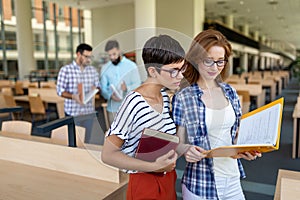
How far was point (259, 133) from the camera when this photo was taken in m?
0.98

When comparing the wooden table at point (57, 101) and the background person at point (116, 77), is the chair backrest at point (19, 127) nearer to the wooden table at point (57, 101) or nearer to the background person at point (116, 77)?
the background person at point (116, 77)

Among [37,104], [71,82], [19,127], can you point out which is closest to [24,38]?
[37,104]

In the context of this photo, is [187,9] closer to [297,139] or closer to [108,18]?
[108,18]

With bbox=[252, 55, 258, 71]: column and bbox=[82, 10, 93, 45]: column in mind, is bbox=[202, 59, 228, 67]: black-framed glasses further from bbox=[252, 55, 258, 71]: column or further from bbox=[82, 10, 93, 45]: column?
bbox=[252, 55, 258, 71]: column

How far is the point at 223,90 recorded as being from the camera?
115 cm

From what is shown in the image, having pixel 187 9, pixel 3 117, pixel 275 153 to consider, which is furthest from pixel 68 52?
pixel 275 153

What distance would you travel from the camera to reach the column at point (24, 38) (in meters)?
9.84

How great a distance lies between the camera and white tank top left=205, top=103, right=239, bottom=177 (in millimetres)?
1062

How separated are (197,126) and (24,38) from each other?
10.5m

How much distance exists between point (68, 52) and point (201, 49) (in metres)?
13.0

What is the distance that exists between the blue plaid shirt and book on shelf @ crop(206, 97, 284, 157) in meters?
0.07

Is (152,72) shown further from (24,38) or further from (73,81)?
(24,38)

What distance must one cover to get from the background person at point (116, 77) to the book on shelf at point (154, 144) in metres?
0.14

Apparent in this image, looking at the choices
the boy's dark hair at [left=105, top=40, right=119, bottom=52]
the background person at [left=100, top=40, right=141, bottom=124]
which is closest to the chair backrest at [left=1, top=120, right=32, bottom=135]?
the background person at [left=100, top=40, right=141, bottom=124]
